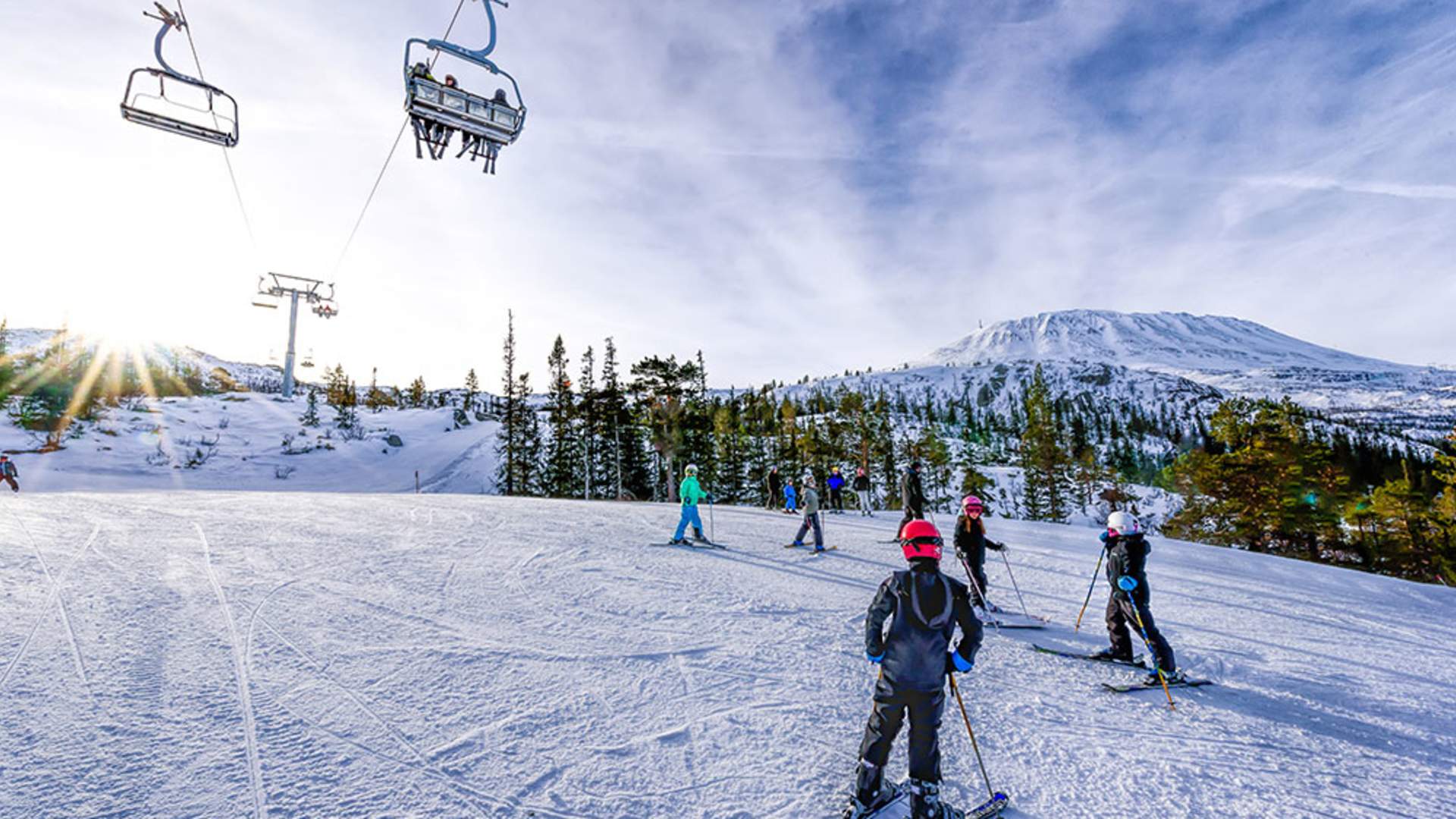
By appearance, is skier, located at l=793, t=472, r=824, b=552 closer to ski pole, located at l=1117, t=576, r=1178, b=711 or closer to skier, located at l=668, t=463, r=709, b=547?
skier, located at l=668, t=463, r=709, b=547

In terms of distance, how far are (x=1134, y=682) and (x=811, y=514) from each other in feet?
23.4

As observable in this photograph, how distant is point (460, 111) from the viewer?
939cm

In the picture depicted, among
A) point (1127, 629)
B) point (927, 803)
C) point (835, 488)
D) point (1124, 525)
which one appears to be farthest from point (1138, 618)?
point (835, 488)

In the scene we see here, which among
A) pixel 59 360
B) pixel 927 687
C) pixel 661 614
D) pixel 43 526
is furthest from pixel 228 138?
pixel 59 360

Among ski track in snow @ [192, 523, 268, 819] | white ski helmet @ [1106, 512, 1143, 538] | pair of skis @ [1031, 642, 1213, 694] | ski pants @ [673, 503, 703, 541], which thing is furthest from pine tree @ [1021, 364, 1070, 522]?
ski track in snow @ [192, 523, 268, 819]

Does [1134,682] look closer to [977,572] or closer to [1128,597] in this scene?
[1128,597]

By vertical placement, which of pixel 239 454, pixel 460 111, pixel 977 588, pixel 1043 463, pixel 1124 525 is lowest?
pixel 1043 463

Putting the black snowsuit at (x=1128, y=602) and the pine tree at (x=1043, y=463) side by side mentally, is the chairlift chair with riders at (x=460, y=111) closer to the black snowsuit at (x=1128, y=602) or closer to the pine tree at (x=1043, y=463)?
the black snowsuit at (x=1128, y=602)

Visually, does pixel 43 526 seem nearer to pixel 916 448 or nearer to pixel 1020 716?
pixel 1020 716

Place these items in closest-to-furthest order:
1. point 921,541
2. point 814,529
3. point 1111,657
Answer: point 921,541 < point 1111,657 < point 814,529

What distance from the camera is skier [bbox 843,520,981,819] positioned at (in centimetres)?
368

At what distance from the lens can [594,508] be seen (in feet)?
62.0

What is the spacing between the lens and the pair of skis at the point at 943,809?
3652mm

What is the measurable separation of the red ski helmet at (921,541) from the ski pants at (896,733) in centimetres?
89
